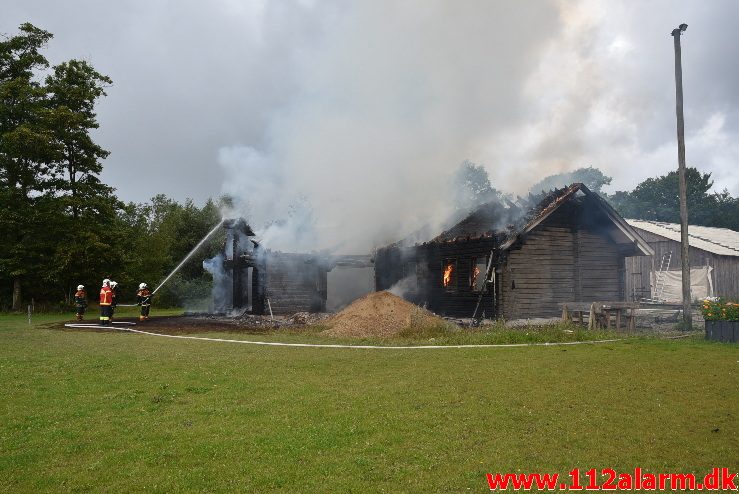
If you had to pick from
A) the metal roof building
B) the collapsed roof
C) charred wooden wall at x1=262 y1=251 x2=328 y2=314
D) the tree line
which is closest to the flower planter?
the collapsed roof

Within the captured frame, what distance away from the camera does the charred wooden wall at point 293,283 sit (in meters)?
29.2

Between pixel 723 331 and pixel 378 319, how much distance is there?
10.6m

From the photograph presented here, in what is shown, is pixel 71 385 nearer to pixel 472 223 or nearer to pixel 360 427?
pixel 360 427

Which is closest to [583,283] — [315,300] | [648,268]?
[315,300]

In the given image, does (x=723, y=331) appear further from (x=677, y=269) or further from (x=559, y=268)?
(x=677, y=269)

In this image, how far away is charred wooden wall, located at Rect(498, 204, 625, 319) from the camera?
73.3 feet

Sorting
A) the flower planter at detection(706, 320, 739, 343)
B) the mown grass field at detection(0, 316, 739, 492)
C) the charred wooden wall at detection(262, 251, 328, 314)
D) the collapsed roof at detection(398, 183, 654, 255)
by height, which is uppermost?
the collapsed roof at detection(398, 183, 654, 255)

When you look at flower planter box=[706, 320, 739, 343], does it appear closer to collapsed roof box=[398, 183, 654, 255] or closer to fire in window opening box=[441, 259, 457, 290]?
collapsed roof box=[398, 183, 654, 255]

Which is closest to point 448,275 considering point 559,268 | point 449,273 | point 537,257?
point 449,273

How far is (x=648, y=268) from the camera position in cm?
3856

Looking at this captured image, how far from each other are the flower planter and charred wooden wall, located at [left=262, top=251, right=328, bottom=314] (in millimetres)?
18975

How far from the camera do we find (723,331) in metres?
15.2

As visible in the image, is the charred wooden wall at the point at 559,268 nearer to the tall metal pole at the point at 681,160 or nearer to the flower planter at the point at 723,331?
the tall metal pole at the point at 681,160

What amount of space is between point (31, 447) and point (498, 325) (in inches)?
637
